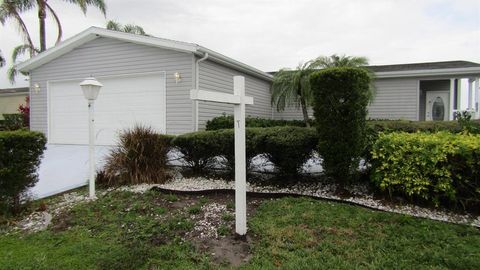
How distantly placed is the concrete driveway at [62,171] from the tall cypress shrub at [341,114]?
4417 mm

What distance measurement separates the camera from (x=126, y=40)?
955cm

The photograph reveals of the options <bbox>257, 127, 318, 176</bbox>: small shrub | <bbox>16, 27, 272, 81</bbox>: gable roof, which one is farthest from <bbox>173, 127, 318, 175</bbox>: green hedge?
<bbox>16, 27, 272, 81</bbox>: gable roof

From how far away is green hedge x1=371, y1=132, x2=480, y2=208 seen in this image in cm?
384

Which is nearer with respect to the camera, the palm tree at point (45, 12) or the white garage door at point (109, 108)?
the white garage door at point (109, 108)

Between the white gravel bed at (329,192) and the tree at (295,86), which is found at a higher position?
the tree at (295,86)

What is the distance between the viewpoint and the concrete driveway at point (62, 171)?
18.1 feet

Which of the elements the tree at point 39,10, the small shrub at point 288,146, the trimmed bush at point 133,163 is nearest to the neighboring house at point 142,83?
the trimmed bush at point 133,163

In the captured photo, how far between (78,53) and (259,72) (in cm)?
644

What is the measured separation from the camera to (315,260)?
2.69 metres

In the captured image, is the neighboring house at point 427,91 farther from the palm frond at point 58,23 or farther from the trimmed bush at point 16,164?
the palm frond at point 58,23

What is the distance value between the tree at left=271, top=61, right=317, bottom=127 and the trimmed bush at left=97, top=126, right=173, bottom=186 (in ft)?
22.0

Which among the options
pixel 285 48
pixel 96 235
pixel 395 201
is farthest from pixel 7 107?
pixel 395 201

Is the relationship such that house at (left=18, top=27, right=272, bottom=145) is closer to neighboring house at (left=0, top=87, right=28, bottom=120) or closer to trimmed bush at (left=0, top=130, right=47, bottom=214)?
trimmed bush at (left=0, top=130, right=47, bottom=214)

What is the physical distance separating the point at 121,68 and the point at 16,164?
6.42 m
